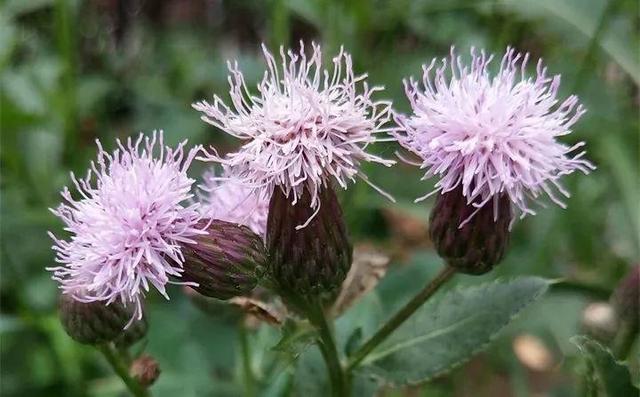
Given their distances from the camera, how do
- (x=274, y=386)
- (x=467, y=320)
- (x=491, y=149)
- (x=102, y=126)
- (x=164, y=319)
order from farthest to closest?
1. (x=102, y=126)
2. (x=164, y=319)
3. (x=274, y=386)
4. (x=467, y=320)
5. (x=491, y=149)

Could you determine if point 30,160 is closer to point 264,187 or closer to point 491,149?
point 264,187

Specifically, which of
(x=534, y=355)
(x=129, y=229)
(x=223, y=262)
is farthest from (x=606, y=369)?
(x=534, y=355)

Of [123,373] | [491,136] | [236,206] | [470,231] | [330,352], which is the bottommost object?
[123,373]

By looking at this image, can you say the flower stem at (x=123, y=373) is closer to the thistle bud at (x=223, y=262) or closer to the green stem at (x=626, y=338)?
the thistle bud at (x=223, y=262)

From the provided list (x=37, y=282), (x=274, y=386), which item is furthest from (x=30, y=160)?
(x=274, y=386)

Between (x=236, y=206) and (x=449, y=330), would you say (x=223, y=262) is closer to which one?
(x=236, y=206)

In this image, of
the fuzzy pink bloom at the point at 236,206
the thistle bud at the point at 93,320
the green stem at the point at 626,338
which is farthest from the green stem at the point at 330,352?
the green stem at the point at 626,338

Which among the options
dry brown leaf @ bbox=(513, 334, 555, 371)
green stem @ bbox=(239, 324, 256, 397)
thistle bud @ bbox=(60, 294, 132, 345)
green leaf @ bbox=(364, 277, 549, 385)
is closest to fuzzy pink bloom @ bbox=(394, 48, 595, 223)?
green leaf @ bbox=(364, 277, 549, 385)
